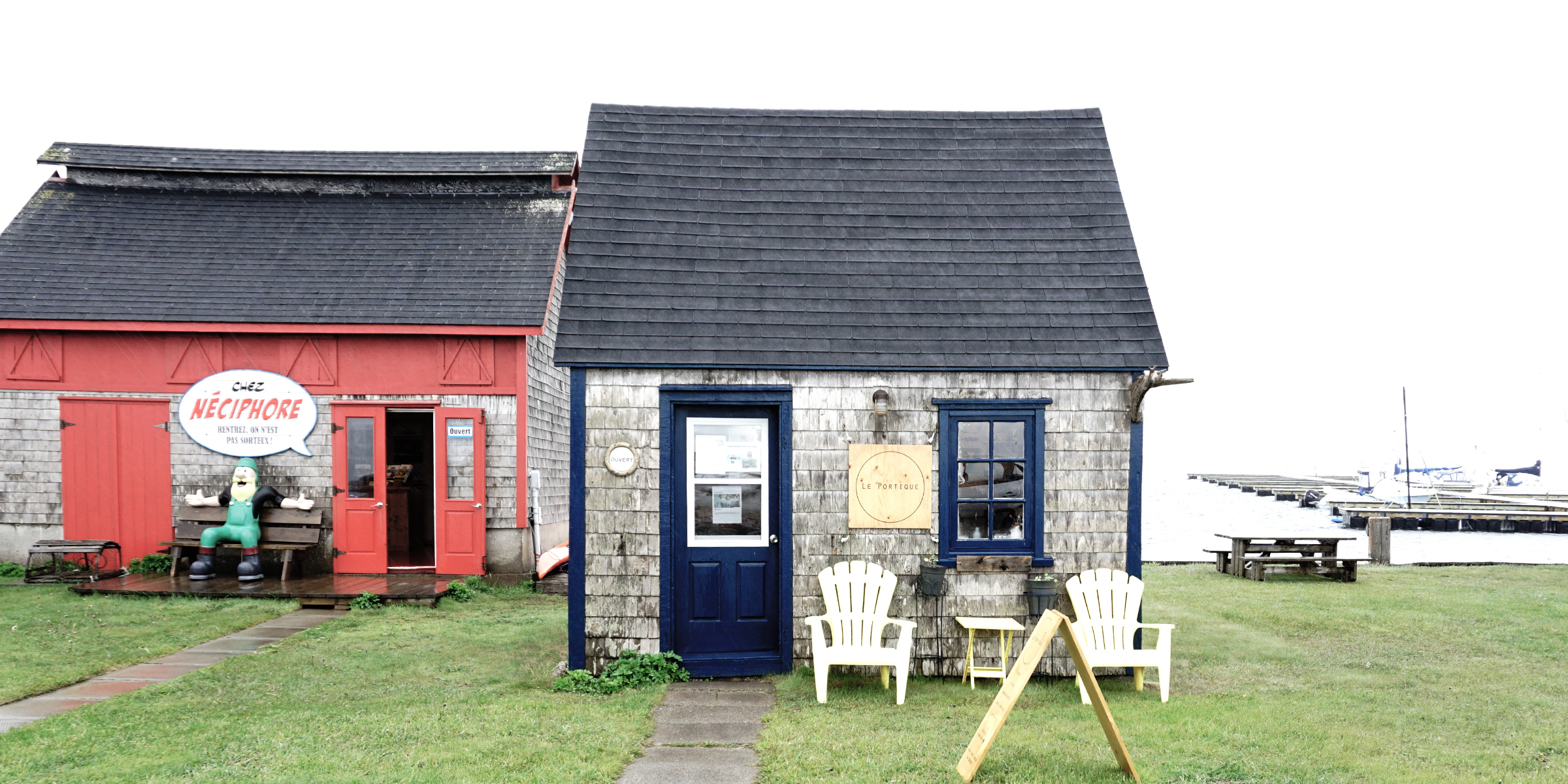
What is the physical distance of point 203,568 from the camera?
A: 1113 centimetres

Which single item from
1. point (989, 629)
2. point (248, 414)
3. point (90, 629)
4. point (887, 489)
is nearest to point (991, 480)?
point (887, 489)

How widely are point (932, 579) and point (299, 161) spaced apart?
12.2 metres

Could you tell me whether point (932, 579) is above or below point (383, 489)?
below

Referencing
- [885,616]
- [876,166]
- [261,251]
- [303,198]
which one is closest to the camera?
[885,616]

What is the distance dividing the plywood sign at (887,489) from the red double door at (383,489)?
6.50 m

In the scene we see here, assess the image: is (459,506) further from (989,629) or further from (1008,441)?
(1008,441)

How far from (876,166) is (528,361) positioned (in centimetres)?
576

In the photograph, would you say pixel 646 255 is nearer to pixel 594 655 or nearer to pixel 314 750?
pixel 594 655

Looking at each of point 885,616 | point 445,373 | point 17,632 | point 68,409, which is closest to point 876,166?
point 885,616

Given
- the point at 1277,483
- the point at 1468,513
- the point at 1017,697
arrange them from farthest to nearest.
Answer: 1. the point at 1277,483
2. the point at 1468,513
3. the point at 1017,697

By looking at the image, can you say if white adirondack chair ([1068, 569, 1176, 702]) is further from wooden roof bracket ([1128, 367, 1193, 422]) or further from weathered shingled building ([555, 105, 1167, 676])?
wooden roof bracket ([1128, 367, 1193, 422])

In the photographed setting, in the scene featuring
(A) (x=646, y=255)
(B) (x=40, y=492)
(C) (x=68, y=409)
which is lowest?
(B) (x=40, y=492)

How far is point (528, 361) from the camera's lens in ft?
39.1

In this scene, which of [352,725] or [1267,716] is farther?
[1267,716]
